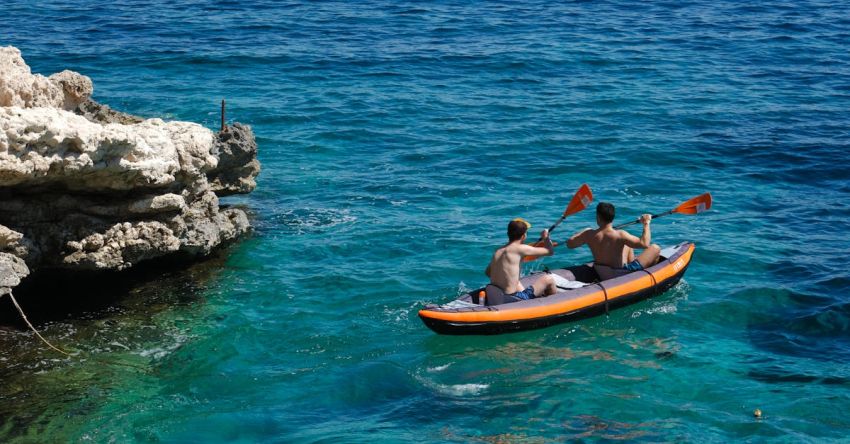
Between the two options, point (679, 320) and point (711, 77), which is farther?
point (711, 77)

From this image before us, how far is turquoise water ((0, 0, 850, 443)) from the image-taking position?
1133 centimetres

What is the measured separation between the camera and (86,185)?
12.1 m

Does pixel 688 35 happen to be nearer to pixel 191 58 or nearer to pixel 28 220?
pixel 191 58

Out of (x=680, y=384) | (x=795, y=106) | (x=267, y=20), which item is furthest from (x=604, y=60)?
(x=680, y=384)

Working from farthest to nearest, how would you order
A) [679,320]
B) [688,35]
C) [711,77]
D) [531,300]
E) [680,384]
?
[688,35]
[711,77]
[679,320]
[531,300]
[680,384]

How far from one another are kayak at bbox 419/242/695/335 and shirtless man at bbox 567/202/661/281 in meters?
0.20

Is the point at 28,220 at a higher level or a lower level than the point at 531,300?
higher

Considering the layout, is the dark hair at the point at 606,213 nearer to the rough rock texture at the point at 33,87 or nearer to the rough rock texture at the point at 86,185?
the rough rock texture at the point at 86,185

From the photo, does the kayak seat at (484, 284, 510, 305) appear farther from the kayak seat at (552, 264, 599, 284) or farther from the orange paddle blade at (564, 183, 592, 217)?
the orange paddle blade at (564, 183, 592, 217)

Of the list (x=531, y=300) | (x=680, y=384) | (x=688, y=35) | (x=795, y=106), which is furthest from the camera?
(x=688, y=35)

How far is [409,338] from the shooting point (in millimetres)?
13031

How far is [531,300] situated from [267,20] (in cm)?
2205

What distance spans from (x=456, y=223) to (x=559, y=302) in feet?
15.2

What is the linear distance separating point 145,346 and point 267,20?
21649mm
